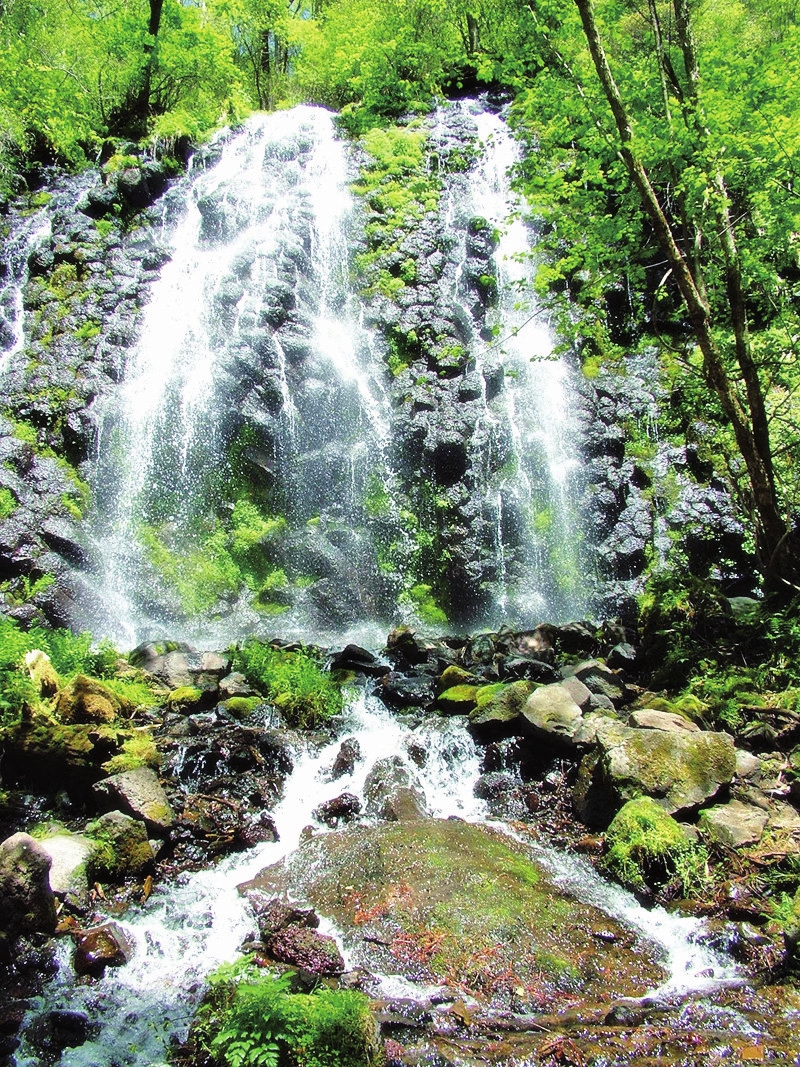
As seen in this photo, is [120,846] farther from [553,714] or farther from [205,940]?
[553,714]

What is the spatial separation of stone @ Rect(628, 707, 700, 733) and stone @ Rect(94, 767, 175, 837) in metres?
4.69

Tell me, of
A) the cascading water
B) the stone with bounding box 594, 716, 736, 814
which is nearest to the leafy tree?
the stone with bounding box 594, 716, 736, 814

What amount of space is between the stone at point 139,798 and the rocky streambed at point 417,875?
2cm

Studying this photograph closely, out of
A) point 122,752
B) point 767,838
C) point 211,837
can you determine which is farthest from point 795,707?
point 122,752

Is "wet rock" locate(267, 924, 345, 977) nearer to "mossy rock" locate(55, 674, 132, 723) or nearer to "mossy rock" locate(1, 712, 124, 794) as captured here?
"mossy rock" locate(1, 712, 124, 794)

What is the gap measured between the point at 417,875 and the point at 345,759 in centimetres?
231

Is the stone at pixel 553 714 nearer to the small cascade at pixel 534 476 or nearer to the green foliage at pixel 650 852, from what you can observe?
the green foliage at pixel 650 852

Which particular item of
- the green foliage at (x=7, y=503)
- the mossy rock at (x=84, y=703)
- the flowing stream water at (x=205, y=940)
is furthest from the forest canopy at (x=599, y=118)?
the green foliage at (x=7, y=503)

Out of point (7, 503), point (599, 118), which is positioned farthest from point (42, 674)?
point (599, 118)

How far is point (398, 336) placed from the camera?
55.9 feet

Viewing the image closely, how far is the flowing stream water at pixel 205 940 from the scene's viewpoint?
4004mm

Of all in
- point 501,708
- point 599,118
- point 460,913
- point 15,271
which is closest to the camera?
point 460,913

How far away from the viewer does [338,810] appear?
22.7 ft

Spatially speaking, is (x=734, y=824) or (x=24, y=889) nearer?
(x=24, y=889)
